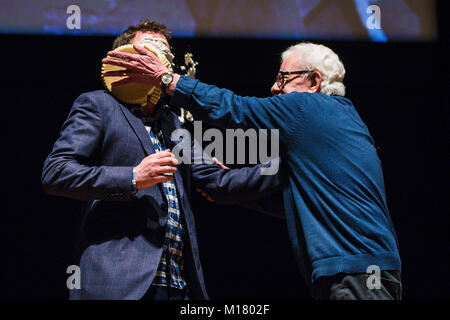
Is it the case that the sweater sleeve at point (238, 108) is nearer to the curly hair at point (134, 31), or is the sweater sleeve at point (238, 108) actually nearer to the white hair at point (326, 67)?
the white hair at point (326, 67)

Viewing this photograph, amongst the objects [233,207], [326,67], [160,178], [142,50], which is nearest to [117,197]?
[160,178]

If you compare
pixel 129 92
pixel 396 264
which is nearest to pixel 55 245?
pixel 129 92

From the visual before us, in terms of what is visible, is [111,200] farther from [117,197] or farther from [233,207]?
[233,207]

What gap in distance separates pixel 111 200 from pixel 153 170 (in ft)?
0.48

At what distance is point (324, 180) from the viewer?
1.56 metres

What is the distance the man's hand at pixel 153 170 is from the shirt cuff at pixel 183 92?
0.20 m

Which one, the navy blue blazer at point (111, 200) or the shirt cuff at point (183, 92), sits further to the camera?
the shirt cuff at point (183, 92)

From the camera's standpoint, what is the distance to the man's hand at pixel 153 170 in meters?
1.54

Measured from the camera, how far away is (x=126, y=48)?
1.74 m

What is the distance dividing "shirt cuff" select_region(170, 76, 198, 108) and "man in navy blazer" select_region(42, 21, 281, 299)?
5.6 inches

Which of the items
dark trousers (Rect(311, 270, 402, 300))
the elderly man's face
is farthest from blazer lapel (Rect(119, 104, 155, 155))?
dark trousers (Rect(311, 270, 402, 300))

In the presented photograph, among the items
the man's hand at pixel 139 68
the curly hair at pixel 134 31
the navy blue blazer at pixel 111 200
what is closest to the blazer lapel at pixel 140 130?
the navy blue blazer at pixel 111 200
